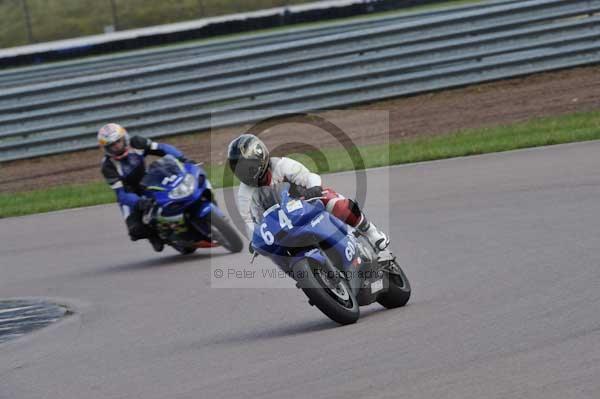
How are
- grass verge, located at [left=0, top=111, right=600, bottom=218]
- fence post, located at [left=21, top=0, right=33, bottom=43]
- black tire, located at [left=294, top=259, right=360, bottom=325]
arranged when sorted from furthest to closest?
fence post, located at [left=21, top=0, right=33, bottom=43] < grass verge, located at [left=0, top=111, right=600, bottom=218] < black tire, located at [left=294, top=259, right=360, bottom=325]

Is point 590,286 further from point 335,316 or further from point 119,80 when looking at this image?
point 119,80

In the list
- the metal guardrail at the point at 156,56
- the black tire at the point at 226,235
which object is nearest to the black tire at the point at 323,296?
the black tire at the point at 226,235

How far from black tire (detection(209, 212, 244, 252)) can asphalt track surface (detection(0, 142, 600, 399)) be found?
212mm

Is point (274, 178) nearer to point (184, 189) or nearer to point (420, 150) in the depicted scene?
point (184, 189)

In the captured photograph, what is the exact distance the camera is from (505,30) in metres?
19.3

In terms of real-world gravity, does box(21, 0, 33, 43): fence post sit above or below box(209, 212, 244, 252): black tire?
below

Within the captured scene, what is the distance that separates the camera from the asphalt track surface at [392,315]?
5535 millimetres

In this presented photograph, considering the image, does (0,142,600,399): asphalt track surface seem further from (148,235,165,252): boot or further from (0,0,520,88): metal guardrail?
(0,0,520,88): metal guardrail

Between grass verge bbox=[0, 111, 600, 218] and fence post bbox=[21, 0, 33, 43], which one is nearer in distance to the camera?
grass verge bbox=[0, 111, 600, 218]

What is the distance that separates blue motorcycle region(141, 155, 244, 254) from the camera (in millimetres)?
11539

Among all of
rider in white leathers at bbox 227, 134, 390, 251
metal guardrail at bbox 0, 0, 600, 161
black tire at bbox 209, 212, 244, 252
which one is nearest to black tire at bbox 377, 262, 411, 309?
rider in white leathers at bbox 227, 134, 390, 251

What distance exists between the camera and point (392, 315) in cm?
737

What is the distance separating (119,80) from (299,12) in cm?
1015

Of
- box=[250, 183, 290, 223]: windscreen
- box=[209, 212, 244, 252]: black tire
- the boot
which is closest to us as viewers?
box=[250, 183, 290, 223]: windscreen
